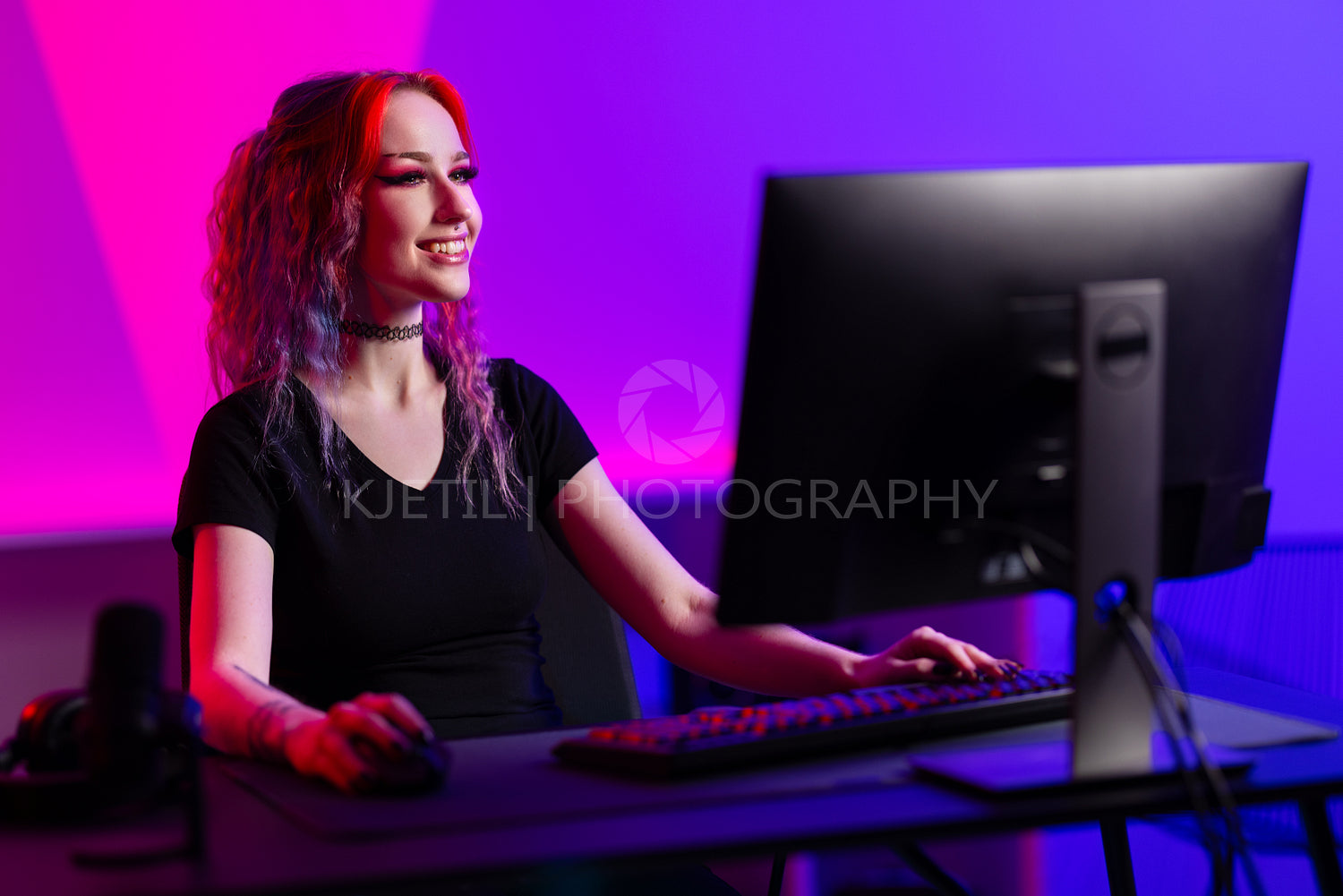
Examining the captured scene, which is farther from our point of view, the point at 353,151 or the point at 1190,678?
the point at 353,151

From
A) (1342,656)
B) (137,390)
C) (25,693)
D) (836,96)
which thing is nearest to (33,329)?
(137,390)

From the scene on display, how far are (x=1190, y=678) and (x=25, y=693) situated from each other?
5.59 feet

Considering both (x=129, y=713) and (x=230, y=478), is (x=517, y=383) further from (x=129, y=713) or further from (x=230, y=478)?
(x=129, y=713)

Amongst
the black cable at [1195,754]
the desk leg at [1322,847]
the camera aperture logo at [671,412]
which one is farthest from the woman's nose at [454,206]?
the desk leg at [1322,847]

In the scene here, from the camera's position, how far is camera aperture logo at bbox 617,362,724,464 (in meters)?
2.42

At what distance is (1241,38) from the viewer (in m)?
2.68

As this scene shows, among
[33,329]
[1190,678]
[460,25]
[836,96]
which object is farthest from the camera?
[836,96]

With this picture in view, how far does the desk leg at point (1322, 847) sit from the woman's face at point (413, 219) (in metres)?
1.14

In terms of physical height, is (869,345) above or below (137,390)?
above

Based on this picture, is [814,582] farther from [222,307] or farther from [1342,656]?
[1342,656]

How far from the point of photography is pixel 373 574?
1560mm

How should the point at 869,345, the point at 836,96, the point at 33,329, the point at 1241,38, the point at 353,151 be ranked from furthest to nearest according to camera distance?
the point at 1241,38, the point at 836,96, the point at 33,329, the point at 353,151, the point at 869,345

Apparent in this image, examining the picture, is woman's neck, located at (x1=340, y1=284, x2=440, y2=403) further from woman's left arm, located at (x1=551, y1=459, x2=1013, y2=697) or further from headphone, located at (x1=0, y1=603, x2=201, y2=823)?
headphone, located at (x1=0, y1=603, x2=201, y2=823)

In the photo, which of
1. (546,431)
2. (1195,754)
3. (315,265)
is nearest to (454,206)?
(315,265)
